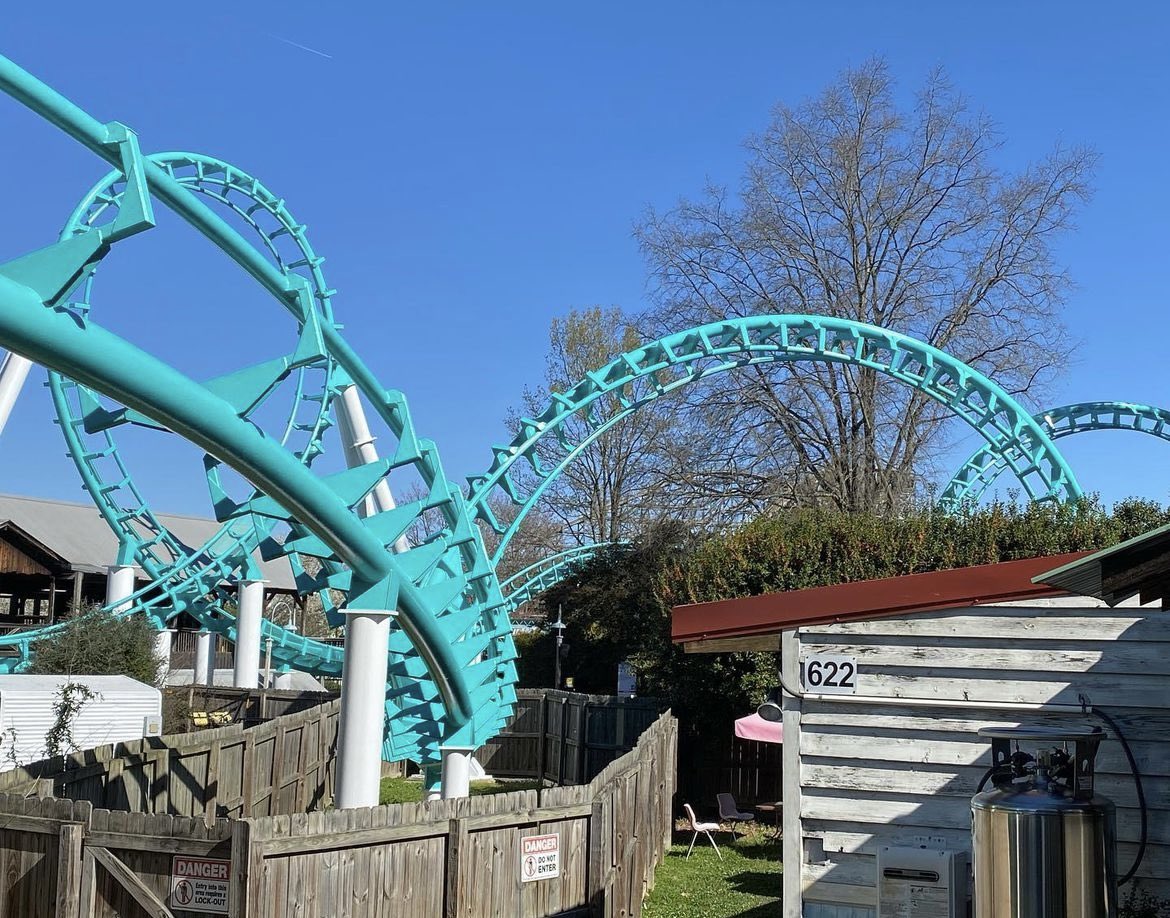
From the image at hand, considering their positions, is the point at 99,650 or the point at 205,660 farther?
the point at 205,660

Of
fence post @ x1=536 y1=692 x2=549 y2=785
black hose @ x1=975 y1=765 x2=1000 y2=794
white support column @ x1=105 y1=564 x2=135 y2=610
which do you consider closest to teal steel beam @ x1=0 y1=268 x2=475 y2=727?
black hose @ x1=975 y1=765 x2=1000 y2=794

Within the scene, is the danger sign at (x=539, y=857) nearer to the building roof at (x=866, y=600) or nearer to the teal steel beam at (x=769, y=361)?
the building roof at (x=866, y=600)

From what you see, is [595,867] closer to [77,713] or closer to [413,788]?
[77,713]

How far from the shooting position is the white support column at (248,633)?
26797 millimetres

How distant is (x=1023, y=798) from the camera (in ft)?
16.6

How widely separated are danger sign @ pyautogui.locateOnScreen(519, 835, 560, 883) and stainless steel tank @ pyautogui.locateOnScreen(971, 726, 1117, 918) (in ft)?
12.0

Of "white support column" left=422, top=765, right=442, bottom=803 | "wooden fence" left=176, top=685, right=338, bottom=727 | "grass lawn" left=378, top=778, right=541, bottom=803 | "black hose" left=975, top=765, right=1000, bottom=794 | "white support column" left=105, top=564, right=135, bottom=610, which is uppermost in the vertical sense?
"white support column" left=105, top=564, right=135, bottom=610

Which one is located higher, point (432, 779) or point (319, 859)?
point (319, 859)

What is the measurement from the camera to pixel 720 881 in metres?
12.3

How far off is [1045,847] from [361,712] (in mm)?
6522

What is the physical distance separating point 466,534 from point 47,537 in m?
33.2

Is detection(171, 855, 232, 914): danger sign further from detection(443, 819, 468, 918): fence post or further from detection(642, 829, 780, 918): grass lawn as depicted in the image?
detection(642, 829, 780, 918): grass lawn

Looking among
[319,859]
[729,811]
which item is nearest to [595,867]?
[319,859]

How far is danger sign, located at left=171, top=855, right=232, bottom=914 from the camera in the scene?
264 inches
